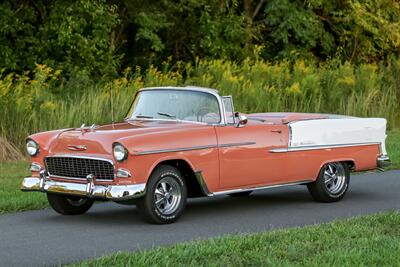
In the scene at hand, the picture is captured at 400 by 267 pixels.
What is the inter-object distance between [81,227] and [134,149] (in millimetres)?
1045

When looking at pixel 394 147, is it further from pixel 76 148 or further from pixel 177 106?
pixel 76 148

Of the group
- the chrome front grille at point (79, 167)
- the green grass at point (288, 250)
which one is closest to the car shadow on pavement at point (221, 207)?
the chrome front grille at point (79, 167)

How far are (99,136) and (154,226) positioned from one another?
114 centimetres

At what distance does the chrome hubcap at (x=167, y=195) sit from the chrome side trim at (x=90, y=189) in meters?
0.32

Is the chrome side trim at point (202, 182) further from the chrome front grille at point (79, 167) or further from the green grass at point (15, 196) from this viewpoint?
the green grass at point (15, 196)

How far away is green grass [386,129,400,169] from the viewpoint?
15.9 metres

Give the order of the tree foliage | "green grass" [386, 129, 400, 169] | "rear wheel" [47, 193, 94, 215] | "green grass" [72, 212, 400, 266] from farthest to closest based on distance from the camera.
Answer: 1. the tree foliage
2. "green grass" [386, 129, 400, 169]
3. "rear wheel" [47, 193, 94, 215]
4. "green grass" [72, 212, 400, 266]

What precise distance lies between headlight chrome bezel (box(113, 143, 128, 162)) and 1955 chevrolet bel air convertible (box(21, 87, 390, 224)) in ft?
0.03

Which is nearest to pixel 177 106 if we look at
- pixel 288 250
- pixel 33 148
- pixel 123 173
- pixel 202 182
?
pixel 202 182

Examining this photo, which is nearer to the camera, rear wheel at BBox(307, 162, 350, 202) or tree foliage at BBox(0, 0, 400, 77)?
rear wheel at BBox(307, 162, 350, 202)

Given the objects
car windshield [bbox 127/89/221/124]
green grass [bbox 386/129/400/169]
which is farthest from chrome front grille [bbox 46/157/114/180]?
green grass [bbox 386/129/400/169]

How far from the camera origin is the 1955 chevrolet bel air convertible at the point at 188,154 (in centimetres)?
964

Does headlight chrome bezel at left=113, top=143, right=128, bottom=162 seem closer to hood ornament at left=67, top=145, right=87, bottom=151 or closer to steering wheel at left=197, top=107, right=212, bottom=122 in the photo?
hood ornament at left=67, top=145, right=87, bottom=151

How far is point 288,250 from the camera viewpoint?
7.78m
